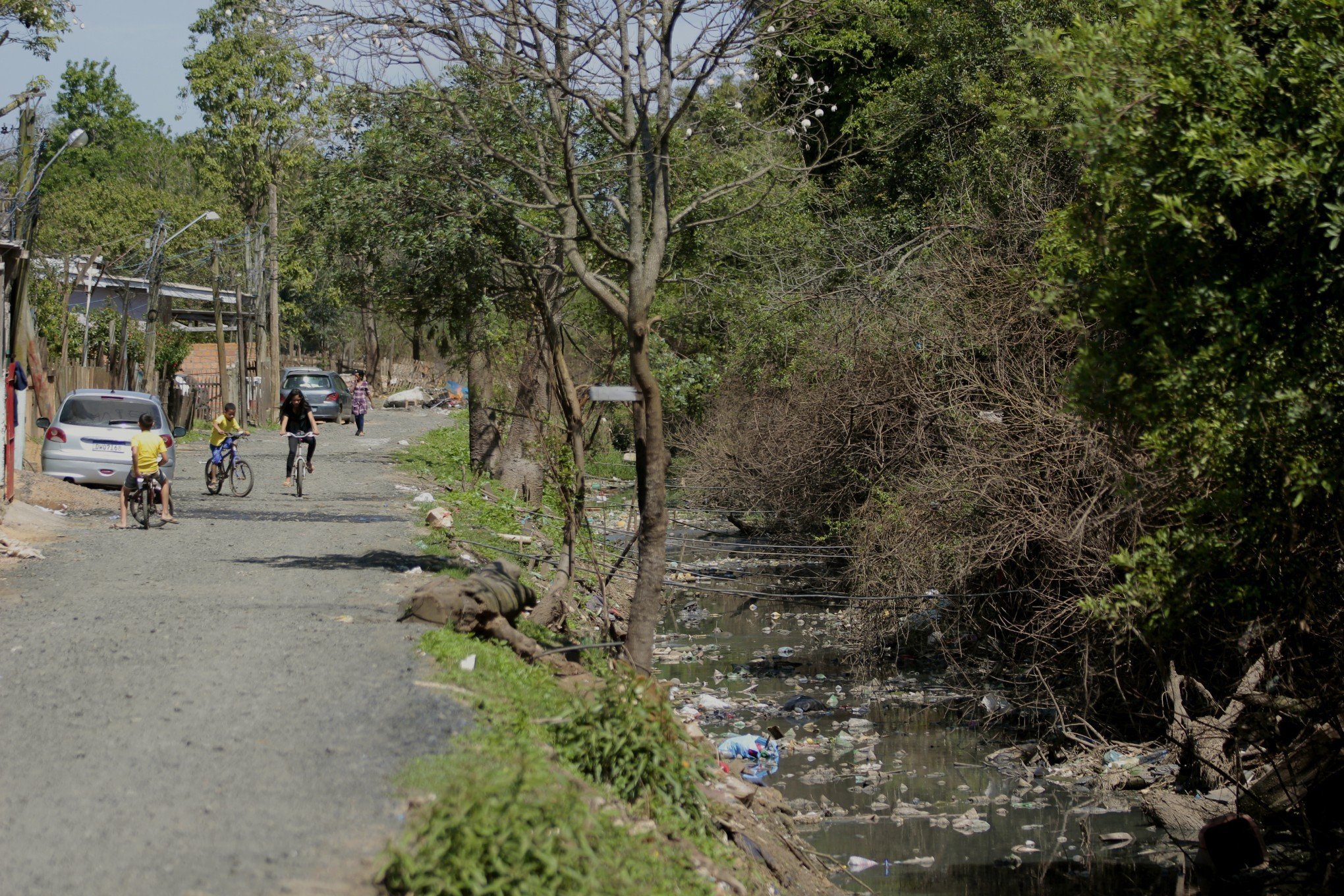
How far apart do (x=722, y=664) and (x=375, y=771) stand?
10.5 m

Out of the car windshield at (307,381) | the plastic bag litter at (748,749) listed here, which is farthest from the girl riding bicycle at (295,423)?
the car windshield at (307,381)

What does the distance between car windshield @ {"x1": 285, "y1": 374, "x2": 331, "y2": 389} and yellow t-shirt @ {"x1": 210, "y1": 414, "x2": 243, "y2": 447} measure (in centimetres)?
2345

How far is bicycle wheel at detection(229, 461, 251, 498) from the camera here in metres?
20.1

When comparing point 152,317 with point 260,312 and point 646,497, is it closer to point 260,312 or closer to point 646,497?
point 260,312

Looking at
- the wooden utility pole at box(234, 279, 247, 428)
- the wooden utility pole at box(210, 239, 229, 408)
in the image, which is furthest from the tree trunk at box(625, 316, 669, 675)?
the wooden utility pole at box(234, 279, 247, 428)

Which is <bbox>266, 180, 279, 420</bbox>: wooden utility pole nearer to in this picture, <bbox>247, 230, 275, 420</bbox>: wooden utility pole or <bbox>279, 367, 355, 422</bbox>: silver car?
<bbox>247, 230, 275, 420</bbox>: wooden utility pole

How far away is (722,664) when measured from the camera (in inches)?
653

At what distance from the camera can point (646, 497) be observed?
954cm

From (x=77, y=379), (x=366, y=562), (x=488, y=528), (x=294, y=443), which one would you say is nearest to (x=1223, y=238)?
(x=366, y=562)

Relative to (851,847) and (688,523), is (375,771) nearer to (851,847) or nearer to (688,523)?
(851,847)

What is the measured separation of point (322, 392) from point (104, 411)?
22.8 m

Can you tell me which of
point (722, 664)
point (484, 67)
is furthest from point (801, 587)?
point (484, 67)

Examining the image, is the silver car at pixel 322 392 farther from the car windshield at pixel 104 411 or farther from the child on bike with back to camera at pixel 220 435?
the child on bike with back to camera at pixel 220 435

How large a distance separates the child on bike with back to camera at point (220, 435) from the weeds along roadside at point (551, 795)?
1036 centimetres
